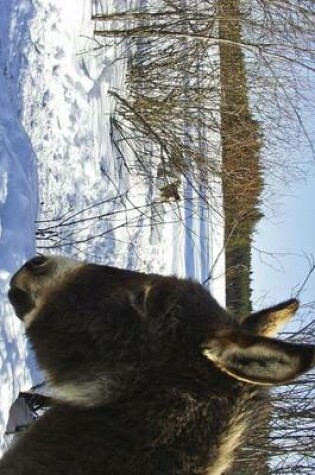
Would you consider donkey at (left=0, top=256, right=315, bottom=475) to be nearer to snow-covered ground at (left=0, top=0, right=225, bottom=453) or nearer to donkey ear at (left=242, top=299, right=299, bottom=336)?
donkey ear at (left=242, top=299, right=299, bottom=336)

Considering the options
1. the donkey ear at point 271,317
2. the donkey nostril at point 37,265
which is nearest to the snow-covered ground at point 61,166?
the donkey nostril at point 37,265

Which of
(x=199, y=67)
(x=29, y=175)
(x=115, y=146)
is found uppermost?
(x=199, y=67)

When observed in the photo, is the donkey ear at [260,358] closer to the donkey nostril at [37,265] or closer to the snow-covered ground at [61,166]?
the donkey nostril at [37,265]

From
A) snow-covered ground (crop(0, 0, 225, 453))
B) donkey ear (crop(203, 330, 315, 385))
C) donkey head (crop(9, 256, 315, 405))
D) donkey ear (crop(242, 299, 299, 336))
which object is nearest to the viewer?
donkey ear (crop(203, 330, 315, 385))

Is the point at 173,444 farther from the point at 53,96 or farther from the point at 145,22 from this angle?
the point at 145,22

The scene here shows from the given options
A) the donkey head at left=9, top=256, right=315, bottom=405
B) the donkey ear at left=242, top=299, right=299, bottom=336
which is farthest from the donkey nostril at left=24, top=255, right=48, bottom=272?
the donkey ear at left=242, top=299, right=299, bottom=336

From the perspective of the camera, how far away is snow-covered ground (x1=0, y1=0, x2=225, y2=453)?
18.9 ft

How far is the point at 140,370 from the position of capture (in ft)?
Result: 8.89

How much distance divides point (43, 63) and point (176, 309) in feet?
16.3

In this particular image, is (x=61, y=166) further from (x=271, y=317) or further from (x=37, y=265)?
(x=271, y=317)

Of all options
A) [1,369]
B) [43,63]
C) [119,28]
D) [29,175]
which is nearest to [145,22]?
[119,28]

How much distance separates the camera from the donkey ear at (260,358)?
2219 mm

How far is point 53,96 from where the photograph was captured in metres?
7.32

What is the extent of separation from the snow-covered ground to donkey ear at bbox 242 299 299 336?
8.22 feet
